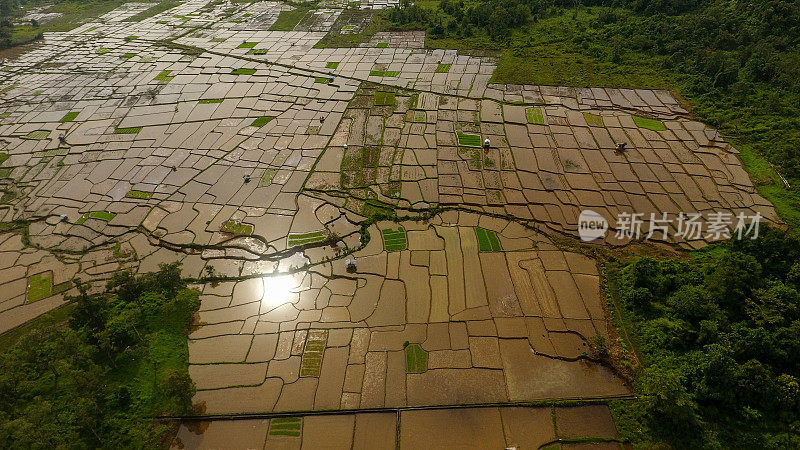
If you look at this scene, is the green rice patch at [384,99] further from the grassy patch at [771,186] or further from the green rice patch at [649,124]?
the grassy patch at [771,186]

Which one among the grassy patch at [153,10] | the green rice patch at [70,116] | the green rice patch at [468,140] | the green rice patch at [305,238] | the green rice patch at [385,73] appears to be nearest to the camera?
the green rice patch at [305,238]

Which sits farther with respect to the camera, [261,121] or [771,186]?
[261,121]

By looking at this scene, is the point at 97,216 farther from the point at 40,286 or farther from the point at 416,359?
the point at 416,359

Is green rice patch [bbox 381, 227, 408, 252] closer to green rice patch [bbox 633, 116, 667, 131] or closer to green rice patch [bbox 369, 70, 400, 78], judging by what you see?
green rice patch [bbox 633, 116, 667, 131]

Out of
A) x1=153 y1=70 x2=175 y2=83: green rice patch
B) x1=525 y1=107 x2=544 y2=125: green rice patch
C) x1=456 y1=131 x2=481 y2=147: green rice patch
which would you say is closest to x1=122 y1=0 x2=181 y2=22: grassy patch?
x1=153 y1=70 x2=175 y2=83: green rice patch

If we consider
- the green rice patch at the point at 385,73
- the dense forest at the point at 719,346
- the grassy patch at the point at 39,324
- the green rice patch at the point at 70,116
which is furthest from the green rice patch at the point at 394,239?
the green rice patch at the point at 70,116

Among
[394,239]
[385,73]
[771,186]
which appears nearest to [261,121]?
[385,73]
